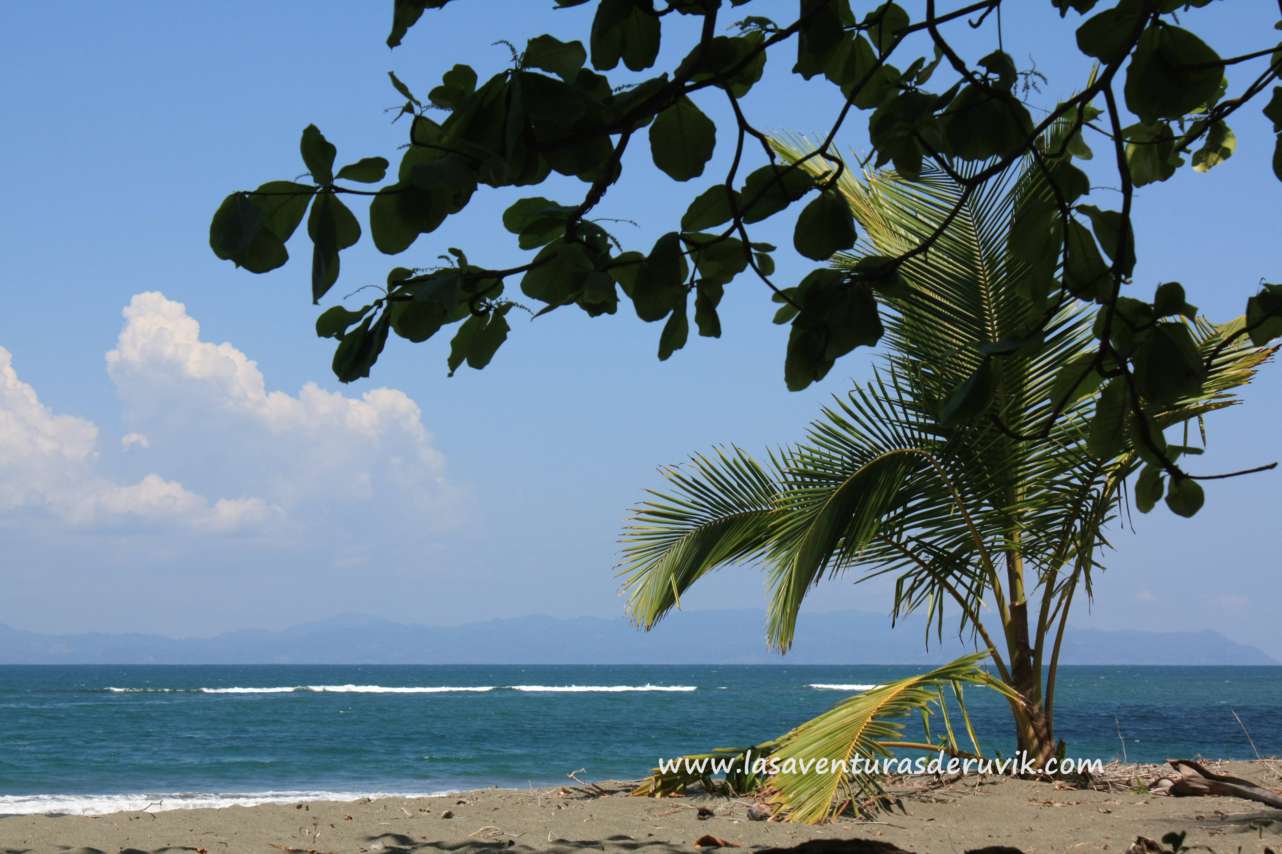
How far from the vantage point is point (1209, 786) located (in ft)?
16.0

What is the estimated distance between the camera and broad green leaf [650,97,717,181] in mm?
1375

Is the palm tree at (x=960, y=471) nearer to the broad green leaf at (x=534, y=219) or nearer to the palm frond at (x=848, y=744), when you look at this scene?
the palm frond at (x=848, y=744)

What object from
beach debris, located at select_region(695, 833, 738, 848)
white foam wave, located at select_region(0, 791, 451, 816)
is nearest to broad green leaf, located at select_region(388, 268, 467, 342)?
beach debris, located at select_region(695, 833, 738, 848)

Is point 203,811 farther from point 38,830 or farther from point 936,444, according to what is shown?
point 936,444

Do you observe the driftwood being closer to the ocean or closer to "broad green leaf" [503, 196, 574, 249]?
"broad green leaf" [503, 196, 574, 249]

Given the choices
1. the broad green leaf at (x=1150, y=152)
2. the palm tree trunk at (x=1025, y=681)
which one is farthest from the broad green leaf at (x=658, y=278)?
the palm tree trunk at (x=1025, y=681)

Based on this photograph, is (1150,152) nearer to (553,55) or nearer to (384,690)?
(553,55)

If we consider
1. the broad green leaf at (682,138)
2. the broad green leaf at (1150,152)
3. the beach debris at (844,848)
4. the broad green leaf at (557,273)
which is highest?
the broad green leaf at (1150,152)

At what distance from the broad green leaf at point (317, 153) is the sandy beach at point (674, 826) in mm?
2978

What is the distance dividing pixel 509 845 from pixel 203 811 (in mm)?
3285

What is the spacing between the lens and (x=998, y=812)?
15.7 ft

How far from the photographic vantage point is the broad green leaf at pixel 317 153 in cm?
113

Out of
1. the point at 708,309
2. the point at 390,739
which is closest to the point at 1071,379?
the point at 708,309

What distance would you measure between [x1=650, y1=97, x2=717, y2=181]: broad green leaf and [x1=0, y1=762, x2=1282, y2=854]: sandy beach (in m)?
2.75
